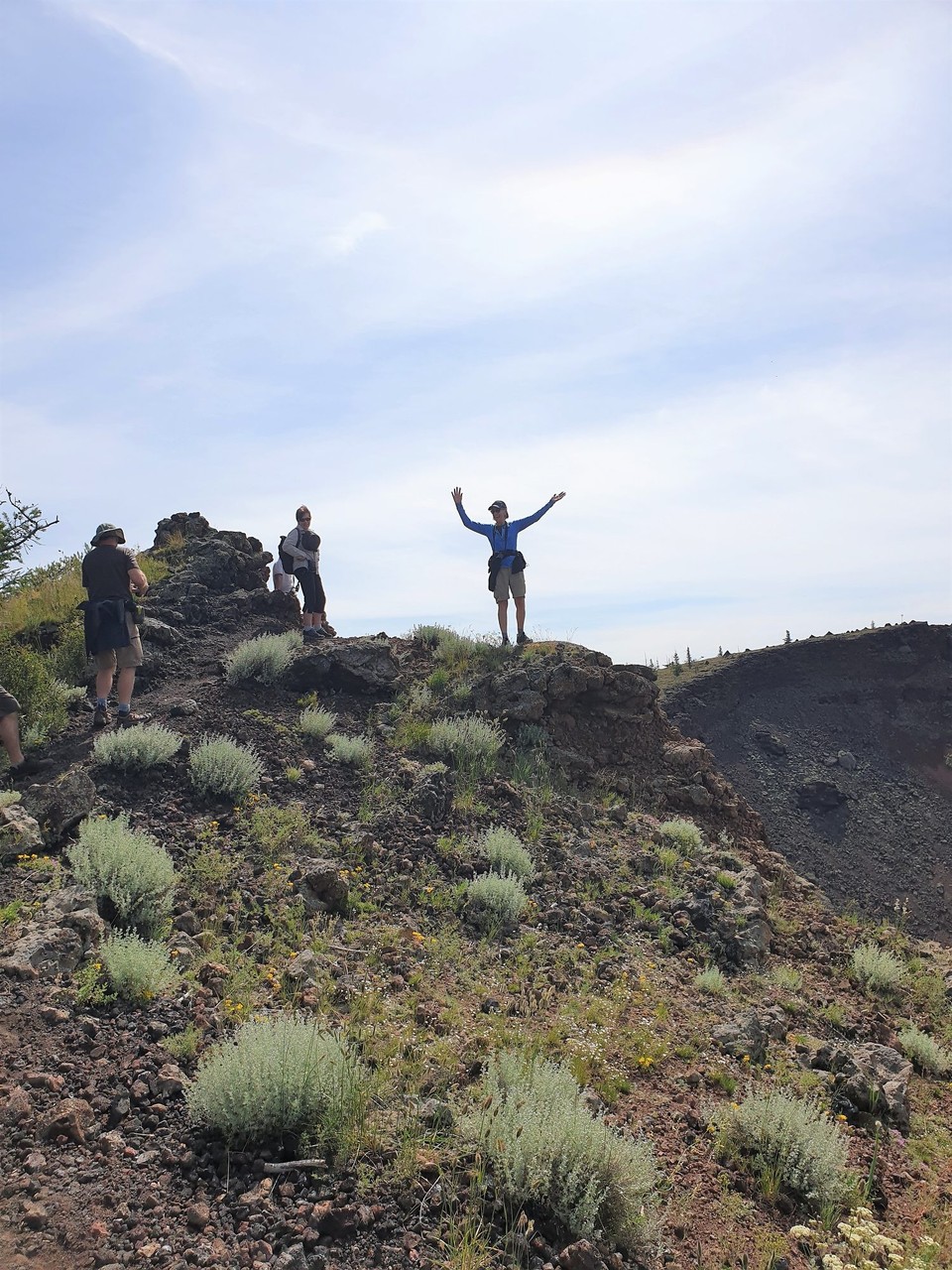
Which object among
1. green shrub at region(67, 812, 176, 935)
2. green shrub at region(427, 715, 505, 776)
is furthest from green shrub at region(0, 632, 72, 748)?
green shrub at region(427, 715, 505, 776)

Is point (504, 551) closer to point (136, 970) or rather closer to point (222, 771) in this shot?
point (222, 771)

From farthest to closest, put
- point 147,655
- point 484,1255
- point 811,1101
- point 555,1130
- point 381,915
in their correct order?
point 147,655 → point 381,915 → point 811,1101 → point 555,1130 → point 484,1255

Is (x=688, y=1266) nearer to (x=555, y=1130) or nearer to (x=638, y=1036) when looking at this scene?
(x=555, y=1130)

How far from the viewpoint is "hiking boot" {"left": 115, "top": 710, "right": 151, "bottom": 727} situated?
732 cm

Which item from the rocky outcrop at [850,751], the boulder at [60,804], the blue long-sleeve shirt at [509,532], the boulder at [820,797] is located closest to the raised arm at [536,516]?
the blue long-sleeve shirt at [509,532]

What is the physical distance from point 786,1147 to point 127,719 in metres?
5.84

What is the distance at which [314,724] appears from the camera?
313 inches

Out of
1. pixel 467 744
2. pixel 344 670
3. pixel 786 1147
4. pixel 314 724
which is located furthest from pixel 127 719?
pixel 786 1147

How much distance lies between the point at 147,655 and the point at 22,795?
11.4 feet

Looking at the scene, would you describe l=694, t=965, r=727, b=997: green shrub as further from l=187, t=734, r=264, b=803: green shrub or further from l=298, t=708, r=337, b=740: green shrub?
l=298, t=708, r=337, b=740: green shrub

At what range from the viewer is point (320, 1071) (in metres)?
3.40

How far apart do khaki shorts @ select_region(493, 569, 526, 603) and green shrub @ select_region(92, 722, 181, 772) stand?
4824mm

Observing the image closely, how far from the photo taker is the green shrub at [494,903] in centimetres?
579

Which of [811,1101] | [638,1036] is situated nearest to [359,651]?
[638,1036]
